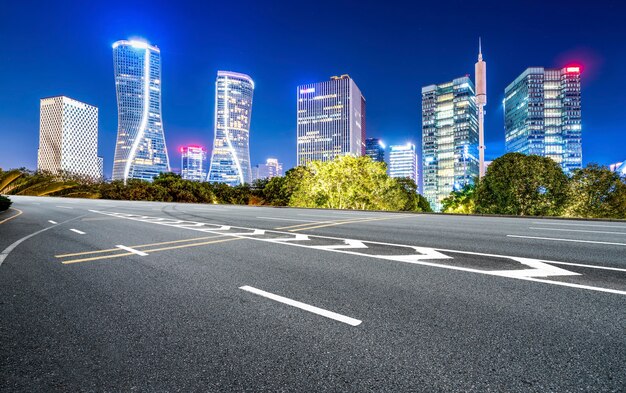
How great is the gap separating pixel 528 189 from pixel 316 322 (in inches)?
1233

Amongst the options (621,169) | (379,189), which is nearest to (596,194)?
(379,189)

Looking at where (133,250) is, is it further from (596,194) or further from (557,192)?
(596,194)

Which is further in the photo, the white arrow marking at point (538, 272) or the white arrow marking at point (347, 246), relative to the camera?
the white arrow marking at point (347, 246)

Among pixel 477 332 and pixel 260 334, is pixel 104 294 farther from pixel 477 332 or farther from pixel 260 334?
pixel 477 332

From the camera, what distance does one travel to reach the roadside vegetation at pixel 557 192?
27859 millimetres

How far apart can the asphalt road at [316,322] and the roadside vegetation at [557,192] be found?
81.8 feet

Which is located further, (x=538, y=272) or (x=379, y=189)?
(x=379, y=189)

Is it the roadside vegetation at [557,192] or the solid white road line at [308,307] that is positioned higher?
the roadside vegetation at [557,192]

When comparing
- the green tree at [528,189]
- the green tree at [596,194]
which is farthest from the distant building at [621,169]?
the green tree at [528,189]

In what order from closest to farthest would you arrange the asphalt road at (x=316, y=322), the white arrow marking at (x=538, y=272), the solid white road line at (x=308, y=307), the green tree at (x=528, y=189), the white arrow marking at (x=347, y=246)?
the asphalt road at (x=316, y=322) → the solid white road line at (x=308, y=307) → the white arrow marking at (x=538, y=272) → the white arrow marking at (x=347, y=246) → the green tree at (x=528, y=189)

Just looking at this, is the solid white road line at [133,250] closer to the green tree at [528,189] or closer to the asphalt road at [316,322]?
the asphalt road at [316,322]

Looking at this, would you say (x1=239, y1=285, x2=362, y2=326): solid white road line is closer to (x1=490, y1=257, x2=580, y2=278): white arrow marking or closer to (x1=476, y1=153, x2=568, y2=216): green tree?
(x1=490, y1=257, x2=580, y2=278): white arrow marking

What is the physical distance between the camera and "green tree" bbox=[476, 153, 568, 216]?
Result: 2805 cm

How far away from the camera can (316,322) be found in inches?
130
